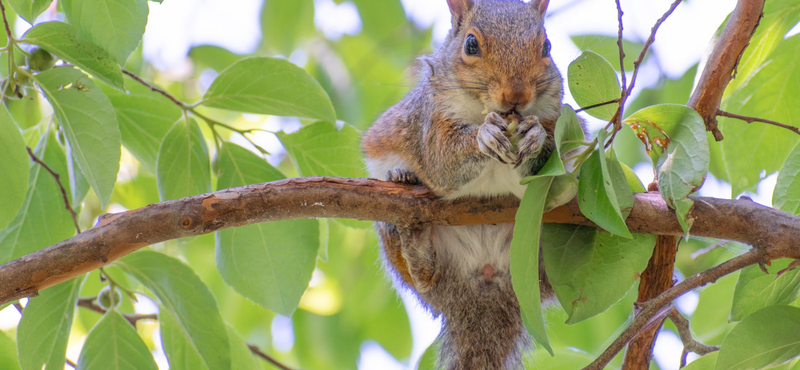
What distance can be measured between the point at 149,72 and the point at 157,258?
2.17 m

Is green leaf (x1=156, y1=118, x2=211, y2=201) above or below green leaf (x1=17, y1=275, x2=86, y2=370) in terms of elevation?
above

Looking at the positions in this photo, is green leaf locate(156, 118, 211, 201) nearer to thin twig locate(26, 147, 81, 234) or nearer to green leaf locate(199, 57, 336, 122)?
green leaf locate(199, 57, 336, 122)

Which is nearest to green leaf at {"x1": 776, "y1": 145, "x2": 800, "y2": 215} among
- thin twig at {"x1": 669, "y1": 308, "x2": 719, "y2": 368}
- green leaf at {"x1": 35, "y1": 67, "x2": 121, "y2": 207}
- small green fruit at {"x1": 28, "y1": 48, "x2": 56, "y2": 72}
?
thin twig at {"x1": 669, "y1": 308, "x2": 719, "y2": 368}

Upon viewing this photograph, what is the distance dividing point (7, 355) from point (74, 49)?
0.83 meters

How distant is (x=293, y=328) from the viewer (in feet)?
11.6

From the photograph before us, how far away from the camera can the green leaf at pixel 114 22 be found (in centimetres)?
158

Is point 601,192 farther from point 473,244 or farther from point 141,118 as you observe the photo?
point 141,118

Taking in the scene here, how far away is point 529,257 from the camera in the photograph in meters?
1.34

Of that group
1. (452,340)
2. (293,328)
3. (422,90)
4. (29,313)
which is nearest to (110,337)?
(29,313)

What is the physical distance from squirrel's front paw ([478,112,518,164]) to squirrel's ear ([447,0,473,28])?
667mm

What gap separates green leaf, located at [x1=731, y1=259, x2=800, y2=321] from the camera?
62.8 inches

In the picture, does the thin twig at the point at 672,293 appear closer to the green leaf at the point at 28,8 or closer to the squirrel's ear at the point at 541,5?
the squirrel's ear at the point at 541,5

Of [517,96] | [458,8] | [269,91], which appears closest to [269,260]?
[269,91]

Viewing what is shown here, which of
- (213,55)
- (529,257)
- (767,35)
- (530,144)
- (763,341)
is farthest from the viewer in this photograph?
(213,55)
